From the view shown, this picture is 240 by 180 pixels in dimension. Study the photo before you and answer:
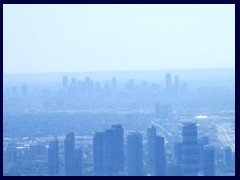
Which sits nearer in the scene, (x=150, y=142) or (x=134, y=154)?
(x=134, y=154)

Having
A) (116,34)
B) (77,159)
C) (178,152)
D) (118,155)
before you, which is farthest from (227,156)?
(116,34)

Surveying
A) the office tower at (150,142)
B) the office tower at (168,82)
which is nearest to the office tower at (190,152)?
the office tower at (150,142)

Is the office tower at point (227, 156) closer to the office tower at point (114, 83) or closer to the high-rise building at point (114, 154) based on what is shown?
the high-rise building at point (114, 154)

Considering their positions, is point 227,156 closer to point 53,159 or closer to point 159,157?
point 159,157

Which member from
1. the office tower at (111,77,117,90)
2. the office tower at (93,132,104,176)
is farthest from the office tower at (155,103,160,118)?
the office tower at (93,132,104,176)

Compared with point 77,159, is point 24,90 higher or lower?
higher

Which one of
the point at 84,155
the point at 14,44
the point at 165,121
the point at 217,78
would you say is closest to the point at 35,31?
the point at 14,44
